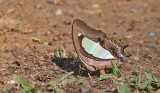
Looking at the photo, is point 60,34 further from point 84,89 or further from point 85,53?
point 84,89

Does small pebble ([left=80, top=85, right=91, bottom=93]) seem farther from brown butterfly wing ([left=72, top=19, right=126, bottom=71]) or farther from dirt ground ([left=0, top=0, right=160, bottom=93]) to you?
brown butterfly wing ([left=72, top=19, right=126, bottom=71])

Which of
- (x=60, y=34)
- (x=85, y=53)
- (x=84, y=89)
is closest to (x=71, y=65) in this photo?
(x=85, y=53)

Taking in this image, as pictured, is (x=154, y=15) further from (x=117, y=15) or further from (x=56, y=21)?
(x=56, y=21)

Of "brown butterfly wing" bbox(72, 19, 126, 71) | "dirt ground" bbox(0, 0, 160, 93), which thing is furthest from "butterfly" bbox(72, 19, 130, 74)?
"dirt ground" bbox(0, 0, 160, 93)

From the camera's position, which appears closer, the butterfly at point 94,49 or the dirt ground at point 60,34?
the butterfly at point 94,49

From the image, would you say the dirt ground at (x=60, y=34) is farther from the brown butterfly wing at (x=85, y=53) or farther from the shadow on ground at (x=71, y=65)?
the brown butterfly wing at (x=85, y=53)

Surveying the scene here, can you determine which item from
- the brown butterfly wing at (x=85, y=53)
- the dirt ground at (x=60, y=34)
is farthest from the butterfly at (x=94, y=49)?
the dirt ground at (x=60, y=34)
